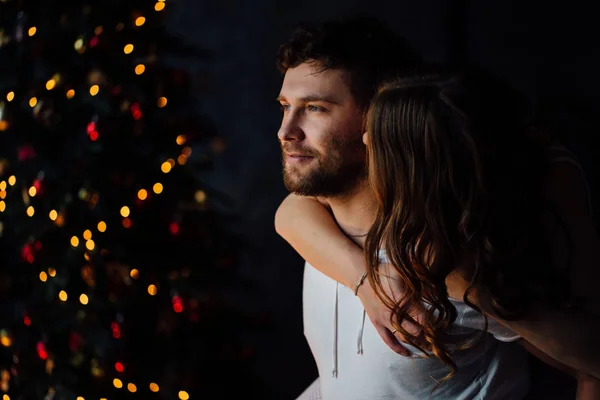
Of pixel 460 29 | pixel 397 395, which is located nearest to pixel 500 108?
pixel 397 395

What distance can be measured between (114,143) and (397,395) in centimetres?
152

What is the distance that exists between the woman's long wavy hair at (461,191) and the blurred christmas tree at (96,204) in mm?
1500

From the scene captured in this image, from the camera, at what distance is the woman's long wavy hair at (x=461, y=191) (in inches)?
44.8

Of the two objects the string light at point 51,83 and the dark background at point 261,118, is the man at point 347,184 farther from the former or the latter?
the string light at point 51,83

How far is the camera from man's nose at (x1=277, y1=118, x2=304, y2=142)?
1536 millimetres

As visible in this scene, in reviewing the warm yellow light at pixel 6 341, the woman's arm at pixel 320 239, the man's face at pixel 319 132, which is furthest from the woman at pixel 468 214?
the warm yellow light at pixel 6 341

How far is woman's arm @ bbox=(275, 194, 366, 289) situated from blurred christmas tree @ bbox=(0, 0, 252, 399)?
102cm

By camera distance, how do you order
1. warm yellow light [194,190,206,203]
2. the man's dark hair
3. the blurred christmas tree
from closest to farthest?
1. the man's dark hair
2. the blurred christmas tree
3. warm yellow light [194,190,206,203]

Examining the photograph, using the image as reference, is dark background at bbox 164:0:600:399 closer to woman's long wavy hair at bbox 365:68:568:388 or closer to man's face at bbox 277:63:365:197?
man's face at bbox 277:63:365:197

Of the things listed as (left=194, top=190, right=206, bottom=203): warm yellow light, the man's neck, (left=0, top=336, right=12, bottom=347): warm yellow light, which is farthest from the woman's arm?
(left=0, top=336, right=12, bottom=347): warm yellow light

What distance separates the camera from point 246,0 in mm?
2842

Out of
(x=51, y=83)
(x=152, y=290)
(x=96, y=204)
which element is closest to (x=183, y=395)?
(x=152, y=290)

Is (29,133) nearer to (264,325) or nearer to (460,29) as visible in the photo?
(264,325)

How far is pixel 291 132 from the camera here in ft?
5.04
